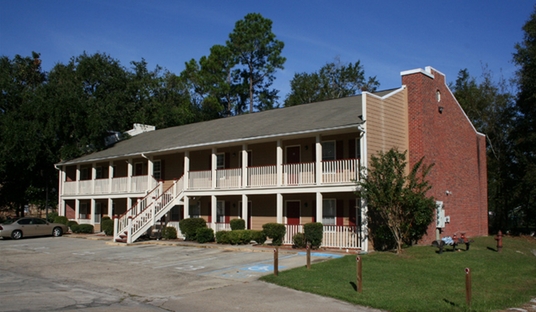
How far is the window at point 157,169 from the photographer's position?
3231cm

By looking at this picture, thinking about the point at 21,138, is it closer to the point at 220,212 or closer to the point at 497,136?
the point at 220,212

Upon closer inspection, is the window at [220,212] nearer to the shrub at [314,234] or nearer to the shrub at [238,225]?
the shrub at [238,225]

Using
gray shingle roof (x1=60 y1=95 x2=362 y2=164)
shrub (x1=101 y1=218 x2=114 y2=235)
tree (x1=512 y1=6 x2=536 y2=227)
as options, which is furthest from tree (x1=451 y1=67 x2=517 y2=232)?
shrub (x1=101 y1=218 x2=114 y2=235)

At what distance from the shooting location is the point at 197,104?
196 ft

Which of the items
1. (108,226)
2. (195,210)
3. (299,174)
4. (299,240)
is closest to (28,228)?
(108,226)

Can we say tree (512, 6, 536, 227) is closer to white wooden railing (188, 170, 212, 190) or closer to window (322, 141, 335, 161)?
window (322, 141, 335, 161)

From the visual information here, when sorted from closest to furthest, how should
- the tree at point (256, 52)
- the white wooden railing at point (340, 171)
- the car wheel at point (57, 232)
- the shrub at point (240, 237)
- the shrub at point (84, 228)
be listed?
the white wooden railing at point (340, 171), the shrub at point (240, 237), the car wheel at point (57, 232), the shrub at point (84, 228), the tree at point (256, 52)

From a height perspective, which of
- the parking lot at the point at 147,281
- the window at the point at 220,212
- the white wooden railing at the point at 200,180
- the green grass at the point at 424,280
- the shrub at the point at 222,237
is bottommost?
the parking lot at the point at 147,281

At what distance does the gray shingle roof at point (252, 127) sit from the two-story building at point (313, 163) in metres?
0.11

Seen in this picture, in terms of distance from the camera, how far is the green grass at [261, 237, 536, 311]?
11438 mm

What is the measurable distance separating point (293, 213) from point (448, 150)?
8.31 meters

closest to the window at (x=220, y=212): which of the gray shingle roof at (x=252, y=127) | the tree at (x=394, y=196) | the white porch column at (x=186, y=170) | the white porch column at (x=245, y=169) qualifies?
the white porch column at (x=186, y=170)

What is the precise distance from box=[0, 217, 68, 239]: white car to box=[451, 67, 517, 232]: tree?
1131 inches

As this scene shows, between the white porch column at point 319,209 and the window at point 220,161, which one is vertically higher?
the window at point 220,161
